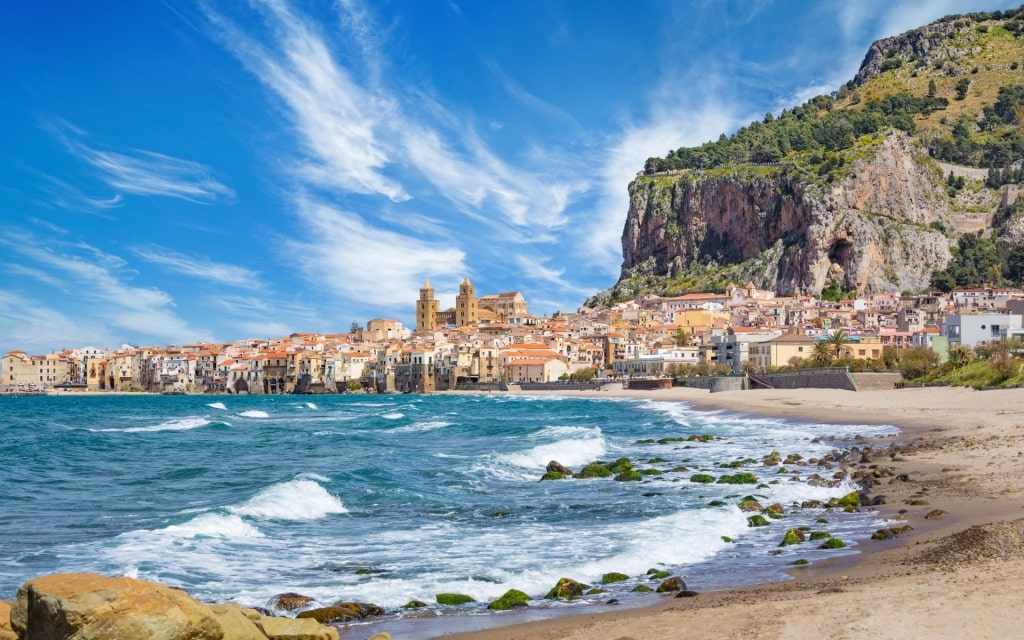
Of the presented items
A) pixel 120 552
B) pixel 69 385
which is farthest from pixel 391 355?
pixel 120 552

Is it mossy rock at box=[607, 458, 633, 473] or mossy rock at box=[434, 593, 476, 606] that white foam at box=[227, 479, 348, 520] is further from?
mossy rock at box=[607, 458, 633, 473]

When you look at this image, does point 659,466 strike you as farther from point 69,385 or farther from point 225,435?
point 69,385

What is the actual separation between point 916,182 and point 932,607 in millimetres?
173637

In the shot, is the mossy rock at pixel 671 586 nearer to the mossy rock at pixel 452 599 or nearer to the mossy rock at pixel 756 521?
the mossy rock at pixel 452 599

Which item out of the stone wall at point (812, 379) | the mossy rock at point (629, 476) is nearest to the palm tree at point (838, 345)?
the stone wall at point (812, 379)

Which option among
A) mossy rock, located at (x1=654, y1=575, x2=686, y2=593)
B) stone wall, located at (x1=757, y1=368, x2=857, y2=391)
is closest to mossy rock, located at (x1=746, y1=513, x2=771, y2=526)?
mossy rock, located at (x1=654, y1=575, x2=686, y2=593)

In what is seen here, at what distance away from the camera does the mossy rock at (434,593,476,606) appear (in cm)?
1257

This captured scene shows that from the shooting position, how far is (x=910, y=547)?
14.2 m

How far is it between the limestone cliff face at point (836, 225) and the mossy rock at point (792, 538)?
148 metres

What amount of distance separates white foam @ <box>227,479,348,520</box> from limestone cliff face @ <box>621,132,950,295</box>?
146m

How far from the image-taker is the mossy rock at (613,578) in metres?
13.6

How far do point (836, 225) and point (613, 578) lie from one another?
6086 inches

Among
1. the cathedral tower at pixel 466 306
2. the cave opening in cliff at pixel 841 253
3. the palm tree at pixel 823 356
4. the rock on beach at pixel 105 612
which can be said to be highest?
the cave opening in cliff at pixel 841 253

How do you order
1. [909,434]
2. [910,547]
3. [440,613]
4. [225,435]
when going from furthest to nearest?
[225,435], [909,434], [910,547], [440,613]
